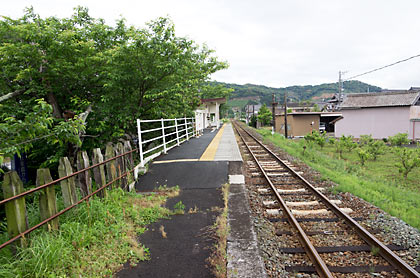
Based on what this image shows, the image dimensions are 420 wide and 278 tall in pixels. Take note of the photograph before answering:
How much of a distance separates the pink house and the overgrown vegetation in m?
29.3

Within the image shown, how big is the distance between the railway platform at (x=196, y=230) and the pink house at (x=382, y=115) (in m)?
27.9

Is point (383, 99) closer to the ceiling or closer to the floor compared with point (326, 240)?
closer to the ceiling

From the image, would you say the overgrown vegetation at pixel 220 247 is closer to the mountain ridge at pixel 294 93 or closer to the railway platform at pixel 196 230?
the railway platform at pixel 196 230

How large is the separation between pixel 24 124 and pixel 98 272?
8.37 feet

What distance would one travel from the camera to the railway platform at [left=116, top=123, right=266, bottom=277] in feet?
9.07

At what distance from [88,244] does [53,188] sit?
847mm

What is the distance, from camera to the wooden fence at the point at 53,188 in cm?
249

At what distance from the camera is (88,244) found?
3.02m

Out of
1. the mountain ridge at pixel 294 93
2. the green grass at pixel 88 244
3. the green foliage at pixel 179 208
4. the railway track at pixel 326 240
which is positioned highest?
the mountain ridge at pixel 294 93

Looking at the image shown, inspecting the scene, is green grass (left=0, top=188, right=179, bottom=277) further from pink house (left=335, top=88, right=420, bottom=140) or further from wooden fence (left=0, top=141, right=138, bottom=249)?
pink house (left=335, top=88, right=420, bottom=140)

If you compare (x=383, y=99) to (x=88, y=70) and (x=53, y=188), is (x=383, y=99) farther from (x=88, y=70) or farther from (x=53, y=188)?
(x=53, y=188)

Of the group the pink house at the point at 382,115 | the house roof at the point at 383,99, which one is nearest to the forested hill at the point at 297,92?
the house roof at the point at 383,99

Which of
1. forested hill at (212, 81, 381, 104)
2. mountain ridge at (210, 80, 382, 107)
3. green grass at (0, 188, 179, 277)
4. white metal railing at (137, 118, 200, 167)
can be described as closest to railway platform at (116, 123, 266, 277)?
green grass at (0, 188, 179, 277)

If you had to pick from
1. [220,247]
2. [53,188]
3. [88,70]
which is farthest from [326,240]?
[88,70]
